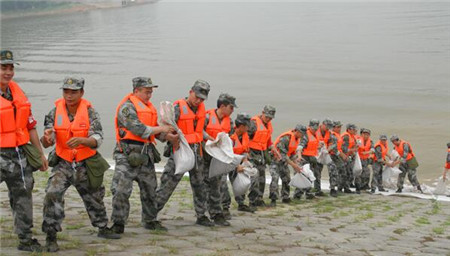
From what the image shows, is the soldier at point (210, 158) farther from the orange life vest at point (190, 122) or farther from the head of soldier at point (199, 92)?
the head of soldier at point (199, 92)

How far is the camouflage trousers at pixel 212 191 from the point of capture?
8.83 metres

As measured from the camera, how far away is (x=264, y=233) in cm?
820

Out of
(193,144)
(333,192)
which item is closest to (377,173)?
(333,192)

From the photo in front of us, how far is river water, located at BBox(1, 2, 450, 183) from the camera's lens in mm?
38250

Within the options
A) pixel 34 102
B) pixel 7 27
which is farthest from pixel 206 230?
pixel 7 27

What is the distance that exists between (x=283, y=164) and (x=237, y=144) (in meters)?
3.06

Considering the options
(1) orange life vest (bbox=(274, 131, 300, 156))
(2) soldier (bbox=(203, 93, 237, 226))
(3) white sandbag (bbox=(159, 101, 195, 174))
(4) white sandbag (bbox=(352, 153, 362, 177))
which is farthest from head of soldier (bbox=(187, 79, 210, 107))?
(4) white sandbag (bbox=(352, 153, 362, 177))

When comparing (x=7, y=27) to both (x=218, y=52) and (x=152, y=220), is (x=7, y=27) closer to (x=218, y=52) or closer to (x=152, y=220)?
(x=218, y=52)

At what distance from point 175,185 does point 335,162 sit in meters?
9.32

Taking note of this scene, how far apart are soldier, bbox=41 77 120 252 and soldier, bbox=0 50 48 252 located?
0.67 ft

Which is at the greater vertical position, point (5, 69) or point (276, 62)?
point (276, 62)

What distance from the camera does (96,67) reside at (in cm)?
6456

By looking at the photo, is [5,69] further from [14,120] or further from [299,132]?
[299,132]

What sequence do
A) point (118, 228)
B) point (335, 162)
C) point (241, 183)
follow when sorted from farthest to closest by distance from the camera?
point (335, 162), point (241, 183), point (118, 228)
